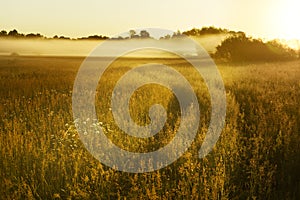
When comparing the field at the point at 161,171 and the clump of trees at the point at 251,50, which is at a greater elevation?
the clump of trees at the point at 251,50

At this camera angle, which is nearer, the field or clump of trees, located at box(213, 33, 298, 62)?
the field

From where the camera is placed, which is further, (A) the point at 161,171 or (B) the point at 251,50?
(B) the point at 251,50

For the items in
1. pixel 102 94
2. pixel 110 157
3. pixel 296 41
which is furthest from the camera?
pixel 296 41

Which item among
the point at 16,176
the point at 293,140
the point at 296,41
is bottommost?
the point at 16,176

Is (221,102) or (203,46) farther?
(203,46)

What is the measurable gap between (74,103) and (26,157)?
3.50m

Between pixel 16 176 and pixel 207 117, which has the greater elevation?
pixel 207 117

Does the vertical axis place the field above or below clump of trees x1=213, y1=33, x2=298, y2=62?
below

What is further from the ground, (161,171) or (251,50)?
(251,50)

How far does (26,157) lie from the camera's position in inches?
179

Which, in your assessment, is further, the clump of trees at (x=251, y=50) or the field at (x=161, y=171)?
the clump of trees at (x=251, y=50)

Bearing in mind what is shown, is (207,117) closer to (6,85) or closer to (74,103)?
(74,103)

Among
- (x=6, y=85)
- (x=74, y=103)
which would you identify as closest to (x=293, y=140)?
(x=74, y=103)

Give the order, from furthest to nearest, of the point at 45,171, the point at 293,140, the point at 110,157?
Answer: the point at 293,140 → the point at 110,157 → the point at 45,171
